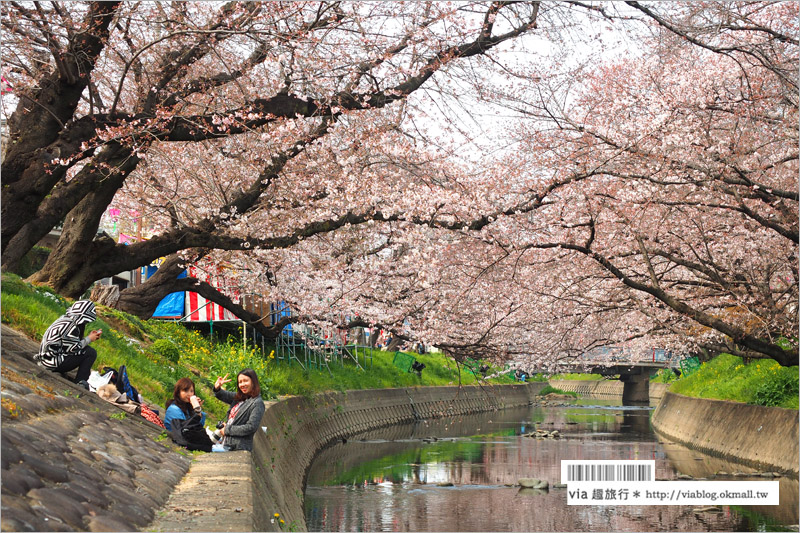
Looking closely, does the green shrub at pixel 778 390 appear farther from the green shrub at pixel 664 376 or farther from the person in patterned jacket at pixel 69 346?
the green shrub at pixel 664 376

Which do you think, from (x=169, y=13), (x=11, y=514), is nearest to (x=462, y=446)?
(x=169, y=13)

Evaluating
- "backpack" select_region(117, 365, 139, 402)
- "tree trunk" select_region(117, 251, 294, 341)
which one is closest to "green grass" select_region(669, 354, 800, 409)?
"tree trunk" select_region(117, 251, 294, 341)

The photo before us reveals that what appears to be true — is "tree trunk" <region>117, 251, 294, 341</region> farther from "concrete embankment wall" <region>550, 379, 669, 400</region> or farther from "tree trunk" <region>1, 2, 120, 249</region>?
"concrete embankment wall" <region>550, 379, 669, 400</region>

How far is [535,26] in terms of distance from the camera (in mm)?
12750

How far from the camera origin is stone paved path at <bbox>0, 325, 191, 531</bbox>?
5.36 meters

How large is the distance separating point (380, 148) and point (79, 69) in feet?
21.0

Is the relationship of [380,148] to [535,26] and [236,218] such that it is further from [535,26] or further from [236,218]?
[535,26]

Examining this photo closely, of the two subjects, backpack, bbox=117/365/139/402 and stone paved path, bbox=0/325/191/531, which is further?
backpack, bbox=117/365/139/402

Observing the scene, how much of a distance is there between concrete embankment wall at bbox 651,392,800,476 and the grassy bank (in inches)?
289

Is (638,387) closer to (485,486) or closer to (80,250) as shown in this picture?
(485,486)

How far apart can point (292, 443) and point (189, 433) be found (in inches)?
322

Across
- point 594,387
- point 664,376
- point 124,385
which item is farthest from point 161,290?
point 594,387

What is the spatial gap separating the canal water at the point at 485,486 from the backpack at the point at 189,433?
400 centimetres

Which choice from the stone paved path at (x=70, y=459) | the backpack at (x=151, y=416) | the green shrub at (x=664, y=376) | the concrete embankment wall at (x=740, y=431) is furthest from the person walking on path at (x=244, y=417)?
the green shrub at (x=664, y=376)
